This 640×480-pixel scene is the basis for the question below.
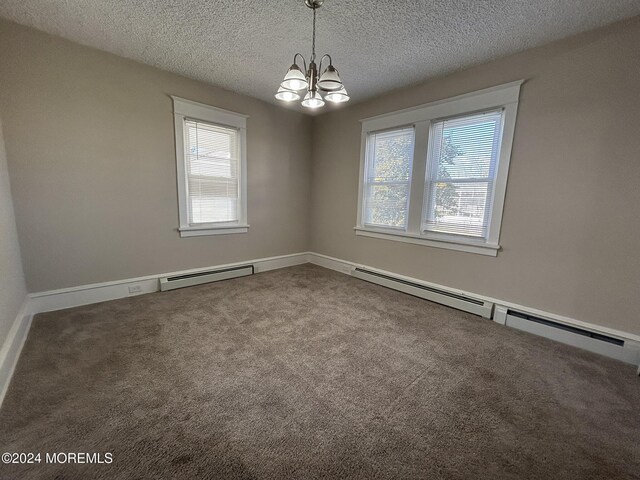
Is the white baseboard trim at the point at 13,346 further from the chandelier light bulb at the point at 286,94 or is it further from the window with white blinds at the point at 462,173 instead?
the window with white blinds at the point at 462,173

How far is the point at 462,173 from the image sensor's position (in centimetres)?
297

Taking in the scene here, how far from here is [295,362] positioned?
1.99 m

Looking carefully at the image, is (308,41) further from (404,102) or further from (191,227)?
(191,227)

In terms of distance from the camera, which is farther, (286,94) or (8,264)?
(8,264)

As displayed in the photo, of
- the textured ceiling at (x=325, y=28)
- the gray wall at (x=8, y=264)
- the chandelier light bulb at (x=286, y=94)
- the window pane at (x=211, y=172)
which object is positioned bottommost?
the gray wall at (x=8, y=264)

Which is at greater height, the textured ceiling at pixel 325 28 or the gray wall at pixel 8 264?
the textured ceiling at pixel 325 28

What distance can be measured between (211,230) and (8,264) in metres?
1.92

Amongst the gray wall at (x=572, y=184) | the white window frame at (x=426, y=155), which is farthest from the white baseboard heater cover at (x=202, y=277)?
the gray wall at (x=572, y=184)

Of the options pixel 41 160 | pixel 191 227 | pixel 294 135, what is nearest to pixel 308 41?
pixel 294 135

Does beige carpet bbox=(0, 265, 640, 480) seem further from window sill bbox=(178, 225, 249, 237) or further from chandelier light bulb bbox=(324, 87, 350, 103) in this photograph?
chandelier light bulb bbox=(324, 87, 350, 103)

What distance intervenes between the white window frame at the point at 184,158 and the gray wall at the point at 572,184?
2677 mm

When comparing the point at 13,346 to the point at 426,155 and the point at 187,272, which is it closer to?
the point at 187,272

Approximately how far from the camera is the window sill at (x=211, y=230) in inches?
137

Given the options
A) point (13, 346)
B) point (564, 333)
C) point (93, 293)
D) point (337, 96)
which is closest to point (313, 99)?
point (337, 96)
